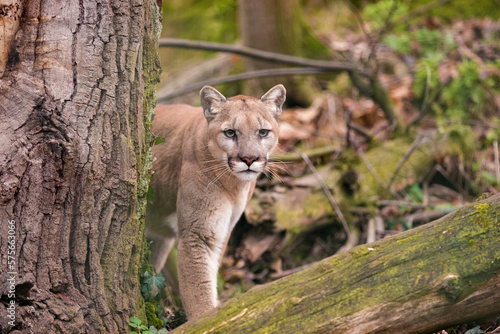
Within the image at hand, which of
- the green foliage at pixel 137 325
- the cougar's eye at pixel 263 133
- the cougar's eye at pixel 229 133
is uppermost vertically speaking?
the cougar's eye at pixel 229 133

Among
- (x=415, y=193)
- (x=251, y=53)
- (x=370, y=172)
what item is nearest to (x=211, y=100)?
(x=251, y=53)

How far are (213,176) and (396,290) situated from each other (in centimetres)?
211

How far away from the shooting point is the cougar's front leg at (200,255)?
14.7 feet

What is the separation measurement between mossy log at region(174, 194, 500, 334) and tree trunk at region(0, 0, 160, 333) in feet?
2.56

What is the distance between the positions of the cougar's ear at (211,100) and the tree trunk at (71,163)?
1.16 metres

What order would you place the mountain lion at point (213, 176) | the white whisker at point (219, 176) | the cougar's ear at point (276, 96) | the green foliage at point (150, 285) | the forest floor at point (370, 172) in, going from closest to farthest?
the green foliage at point (150, 285), the mountain lion at point (213, 176), the white whisker at point (219, 176), the cougar's ear at point (276, 96), the forest floor at point (370, 172)

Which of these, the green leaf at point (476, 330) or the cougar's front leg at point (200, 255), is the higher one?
the cougar's front leg at point (200, 255)

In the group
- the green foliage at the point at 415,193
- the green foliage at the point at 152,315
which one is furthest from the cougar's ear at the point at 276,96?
the green foliage at the point at 415,193

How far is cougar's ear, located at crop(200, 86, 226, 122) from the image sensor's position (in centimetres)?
468

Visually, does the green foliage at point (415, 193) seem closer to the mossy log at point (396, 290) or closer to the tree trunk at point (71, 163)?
the mossy log at point (396, 290)

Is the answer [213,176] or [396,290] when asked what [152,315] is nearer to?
[213,176]

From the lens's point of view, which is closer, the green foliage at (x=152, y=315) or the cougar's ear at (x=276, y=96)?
the green foliage at (x=152, y=315)

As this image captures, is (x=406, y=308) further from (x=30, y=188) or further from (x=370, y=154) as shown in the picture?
(x=370, y=154)

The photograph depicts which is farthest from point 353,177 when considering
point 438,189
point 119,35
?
point 119,35
